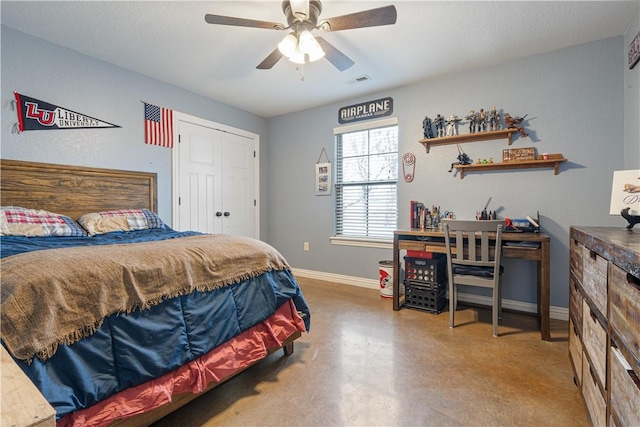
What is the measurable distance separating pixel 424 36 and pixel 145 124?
2.93 meters

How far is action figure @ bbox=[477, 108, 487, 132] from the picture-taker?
3.05m

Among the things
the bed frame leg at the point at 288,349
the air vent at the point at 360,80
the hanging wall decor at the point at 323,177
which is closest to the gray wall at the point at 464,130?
the air vent at the point at 360,80

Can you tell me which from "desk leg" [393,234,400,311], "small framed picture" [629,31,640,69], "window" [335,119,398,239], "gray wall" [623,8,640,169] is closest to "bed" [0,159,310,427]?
"desk leg" [393,234,400,311]

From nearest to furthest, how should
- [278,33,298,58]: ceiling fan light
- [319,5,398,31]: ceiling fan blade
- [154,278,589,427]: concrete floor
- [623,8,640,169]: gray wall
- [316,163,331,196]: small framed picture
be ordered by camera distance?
[154,278,589,427]: concrete floor
[319,5,398,31]: ceiling fan blade
[278,33,298,58]: ceiling fan light
[623,8,640,169]: gray wall
[316,163,331,196]: small framed picture

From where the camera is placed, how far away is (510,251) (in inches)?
98.5

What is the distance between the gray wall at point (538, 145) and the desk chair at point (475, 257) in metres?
0.63

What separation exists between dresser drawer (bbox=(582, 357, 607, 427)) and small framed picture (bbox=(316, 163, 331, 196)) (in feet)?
10.4

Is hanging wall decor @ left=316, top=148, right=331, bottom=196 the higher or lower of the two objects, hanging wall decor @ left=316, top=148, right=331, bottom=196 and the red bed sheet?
the higher

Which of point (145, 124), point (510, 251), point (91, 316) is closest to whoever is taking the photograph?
point (91, 316)

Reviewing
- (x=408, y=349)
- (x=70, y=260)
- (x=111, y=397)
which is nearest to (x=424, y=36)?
(x=408, y=349)

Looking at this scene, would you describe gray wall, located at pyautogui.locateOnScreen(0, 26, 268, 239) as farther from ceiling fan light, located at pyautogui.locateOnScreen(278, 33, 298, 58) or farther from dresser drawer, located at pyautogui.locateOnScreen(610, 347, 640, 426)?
dresser drawer, located at pyautogui.locateOnScreen(610, 347, 640, 426)

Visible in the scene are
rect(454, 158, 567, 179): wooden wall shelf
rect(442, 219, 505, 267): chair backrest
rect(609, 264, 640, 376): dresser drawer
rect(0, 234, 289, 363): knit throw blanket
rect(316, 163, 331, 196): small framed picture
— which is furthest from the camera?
rect(316, 163, 331, 196): small framed picture

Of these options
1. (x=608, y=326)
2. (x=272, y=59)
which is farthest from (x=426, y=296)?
(x=272, y=59)

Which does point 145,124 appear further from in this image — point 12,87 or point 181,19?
point 181,19
